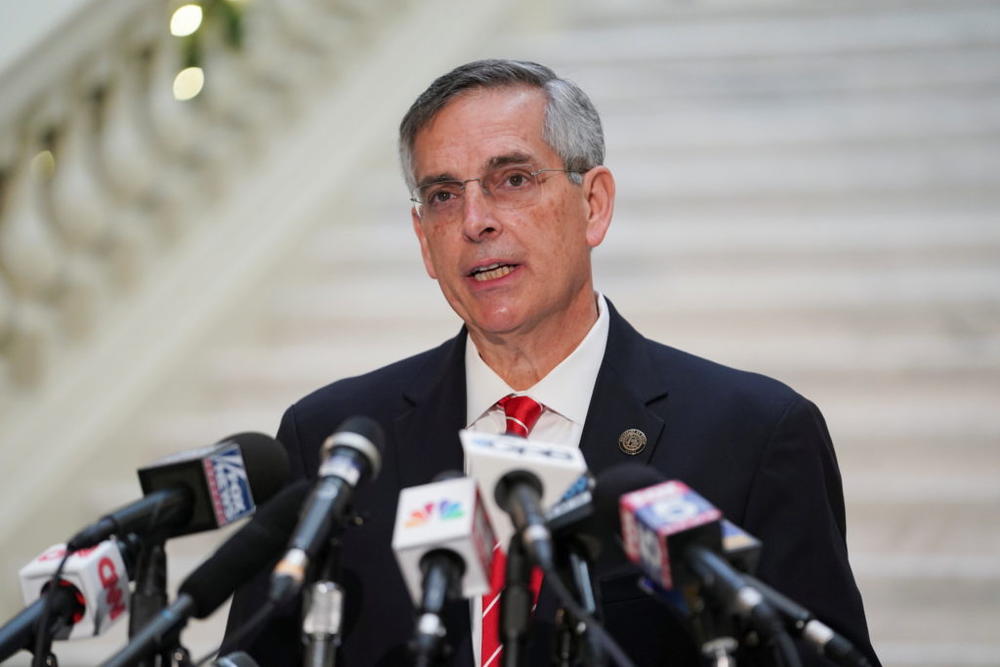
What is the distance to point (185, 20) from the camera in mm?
5176

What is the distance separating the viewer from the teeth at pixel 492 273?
8.43ft

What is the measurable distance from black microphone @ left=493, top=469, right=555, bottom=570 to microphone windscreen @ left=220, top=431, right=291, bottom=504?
464 millimetres

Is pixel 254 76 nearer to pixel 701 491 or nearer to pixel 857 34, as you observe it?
pixel 857 34

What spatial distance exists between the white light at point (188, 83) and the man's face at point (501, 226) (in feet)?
9.55

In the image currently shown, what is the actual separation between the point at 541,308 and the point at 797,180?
9.73 feet

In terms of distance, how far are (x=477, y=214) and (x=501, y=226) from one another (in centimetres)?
5

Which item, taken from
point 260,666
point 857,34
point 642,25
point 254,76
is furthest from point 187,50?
point 260,666

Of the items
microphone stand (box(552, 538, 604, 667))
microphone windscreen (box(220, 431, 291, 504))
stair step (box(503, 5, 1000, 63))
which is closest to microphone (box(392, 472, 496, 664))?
microphone stand (box(552, 538, 604, 667))

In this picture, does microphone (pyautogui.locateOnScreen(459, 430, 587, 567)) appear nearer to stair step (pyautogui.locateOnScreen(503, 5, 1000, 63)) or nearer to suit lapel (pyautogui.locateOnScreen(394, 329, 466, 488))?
suit lapel (pyautogui.locateOnScreen(394, 329, 466, 488))

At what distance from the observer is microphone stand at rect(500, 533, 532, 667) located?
1.48m

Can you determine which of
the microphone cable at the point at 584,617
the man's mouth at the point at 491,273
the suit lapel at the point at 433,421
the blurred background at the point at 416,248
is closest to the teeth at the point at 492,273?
the man's mouth at the point at 491,273

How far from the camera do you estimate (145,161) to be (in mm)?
4988

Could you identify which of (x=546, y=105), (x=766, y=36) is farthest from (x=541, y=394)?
(x=766, y=36)

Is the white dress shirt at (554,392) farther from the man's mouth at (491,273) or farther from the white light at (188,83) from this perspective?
the white light at (188,83)
